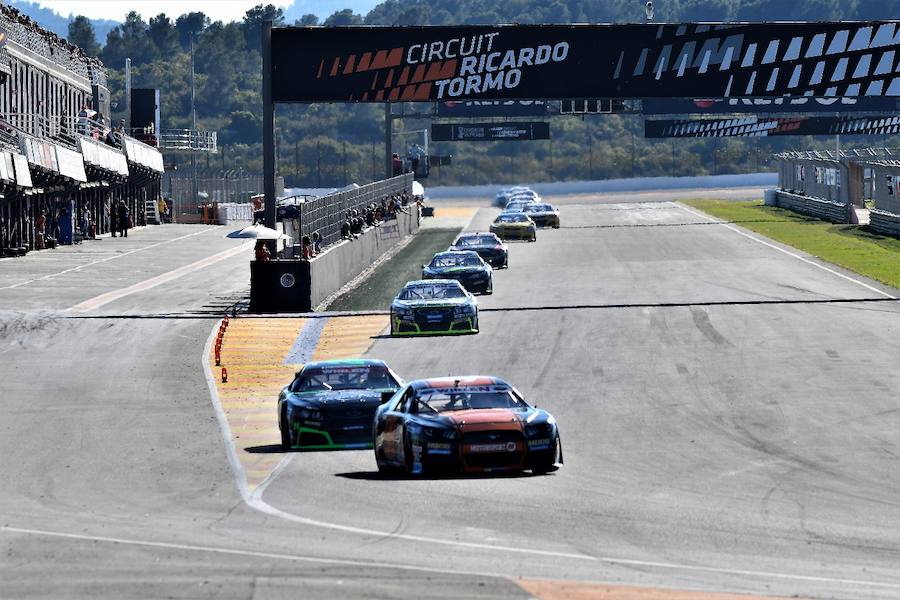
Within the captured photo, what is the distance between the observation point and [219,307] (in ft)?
137

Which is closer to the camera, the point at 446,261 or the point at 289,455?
the point at 289,455

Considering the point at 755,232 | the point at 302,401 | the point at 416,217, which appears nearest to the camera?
the point at 302,401

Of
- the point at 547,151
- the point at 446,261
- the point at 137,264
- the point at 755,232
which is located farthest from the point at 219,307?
the point at 547,151

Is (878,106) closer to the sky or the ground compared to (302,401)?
closer to the sky

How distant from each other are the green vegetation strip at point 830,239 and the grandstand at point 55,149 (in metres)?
26.4

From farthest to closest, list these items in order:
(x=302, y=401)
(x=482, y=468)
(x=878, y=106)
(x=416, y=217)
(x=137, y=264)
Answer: (x=878, y=106) < (x=416, y=217) < (x=137, y=264) < (x=302, y=401) < (x=482, y=468)

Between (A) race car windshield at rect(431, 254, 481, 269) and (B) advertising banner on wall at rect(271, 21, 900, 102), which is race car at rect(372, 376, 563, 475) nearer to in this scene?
(A) race car windshield at rect(431, 254, 481, 269)

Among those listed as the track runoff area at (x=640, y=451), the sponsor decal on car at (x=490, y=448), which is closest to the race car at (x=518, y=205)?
the track runoff area at (x=640, y=451)

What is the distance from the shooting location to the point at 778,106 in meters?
102

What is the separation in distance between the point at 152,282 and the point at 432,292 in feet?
55.3

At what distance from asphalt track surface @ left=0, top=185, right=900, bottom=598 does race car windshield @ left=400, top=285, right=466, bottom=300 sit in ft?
3.35

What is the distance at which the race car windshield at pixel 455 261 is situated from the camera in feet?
144

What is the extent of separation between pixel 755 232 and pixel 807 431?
49.3 meters

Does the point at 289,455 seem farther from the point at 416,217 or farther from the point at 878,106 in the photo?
the point at 878,106
